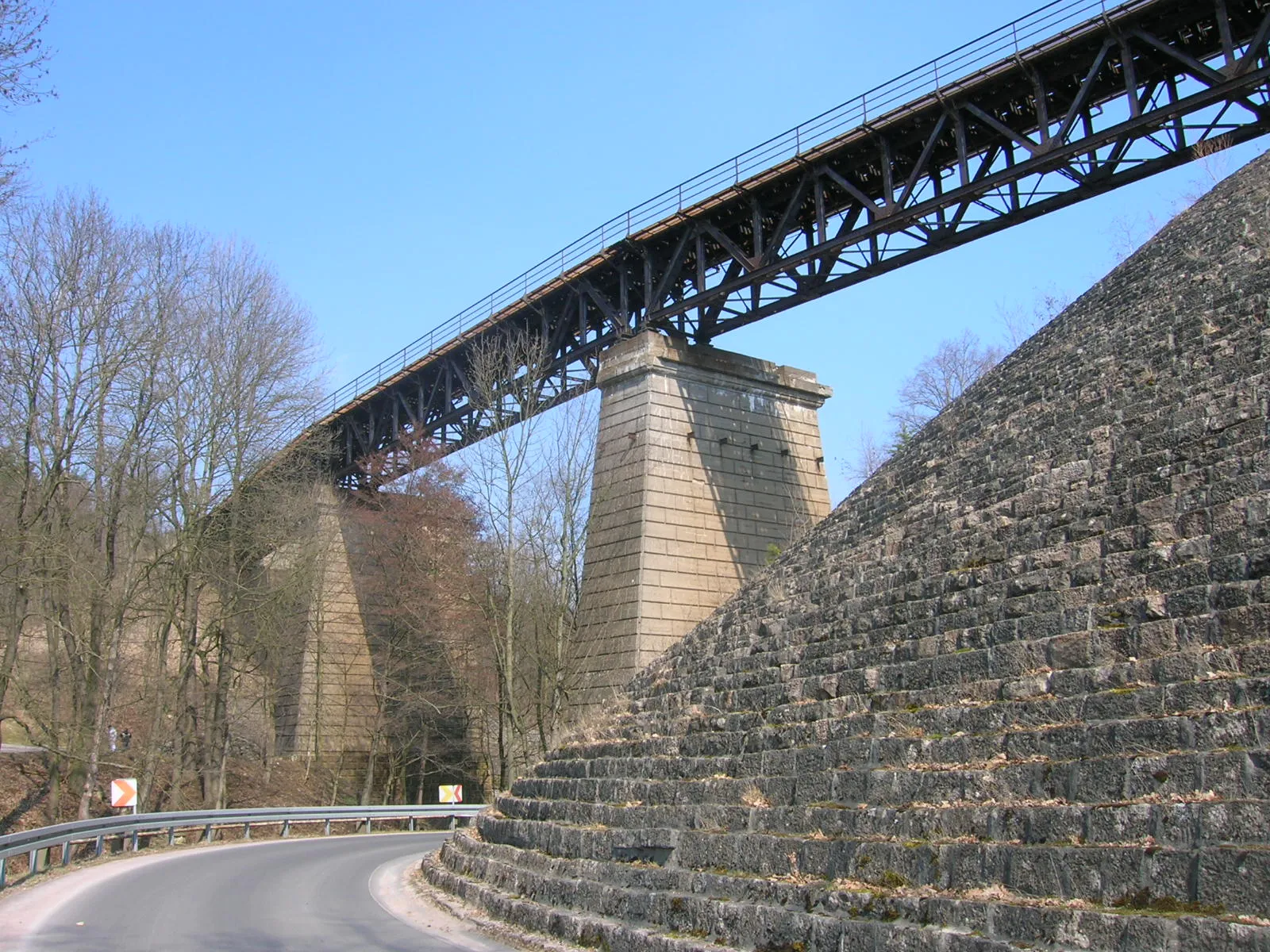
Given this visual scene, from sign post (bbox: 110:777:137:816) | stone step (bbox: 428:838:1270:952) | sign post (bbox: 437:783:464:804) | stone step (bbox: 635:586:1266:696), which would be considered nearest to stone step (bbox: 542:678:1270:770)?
stone step (bbox: 635:586:1266:696)

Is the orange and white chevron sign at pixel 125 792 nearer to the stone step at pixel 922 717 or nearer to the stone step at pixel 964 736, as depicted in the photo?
the stone step at pixel 922 717

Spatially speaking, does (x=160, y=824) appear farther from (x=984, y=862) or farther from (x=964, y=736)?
(x=984, y=862)

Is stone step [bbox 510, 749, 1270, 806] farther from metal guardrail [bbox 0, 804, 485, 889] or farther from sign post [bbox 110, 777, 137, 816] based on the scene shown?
sign post [bbox 110, 777, 137, 816]

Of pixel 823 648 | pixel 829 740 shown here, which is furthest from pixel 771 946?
pixel 823 648

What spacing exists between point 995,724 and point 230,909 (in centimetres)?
773

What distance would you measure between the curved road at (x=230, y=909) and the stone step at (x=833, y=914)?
926 millimetres

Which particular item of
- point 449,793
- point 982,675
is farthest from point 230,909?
point 449,793

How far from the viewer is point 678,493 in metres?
22.6

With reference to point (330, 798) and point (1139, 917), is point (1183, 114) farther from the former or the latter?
point (330, 798)

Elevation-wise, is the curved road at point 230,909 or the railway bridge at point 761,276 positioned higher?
the railway bridge at point 761,276

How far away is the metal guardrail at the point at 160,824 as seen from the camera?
13125 mm

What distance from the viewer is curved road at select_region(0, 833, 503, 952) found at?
8.80m

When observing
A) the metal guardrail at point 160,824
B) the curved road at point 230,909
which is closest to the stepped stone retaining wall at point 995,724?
the curved road at point 230,909

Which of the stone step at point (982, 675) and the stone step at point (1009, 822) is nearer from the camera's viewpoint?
the stone step at point (1009, 822)
